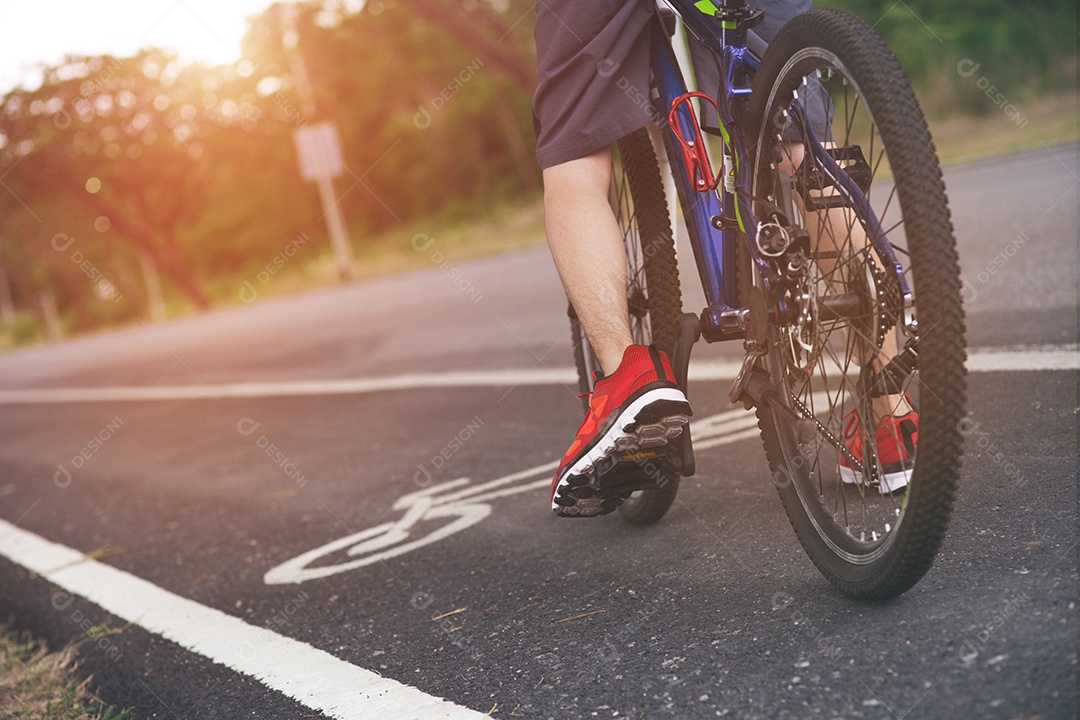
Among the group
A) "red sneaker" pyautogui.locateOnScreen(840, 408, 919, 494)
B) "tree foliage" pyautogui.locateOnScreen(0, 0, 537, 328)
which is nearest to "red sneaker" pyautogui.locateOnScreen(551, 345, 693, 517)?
→ "red sneaker" pyautogui.locateOnScreen(840, 408, 919, 494)

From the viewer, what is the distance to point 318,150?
24656mm

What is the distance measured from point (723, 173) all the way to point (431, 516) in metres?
1.73

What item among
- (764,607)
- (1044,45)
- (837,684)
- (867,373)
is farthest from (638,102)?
(1044,45)

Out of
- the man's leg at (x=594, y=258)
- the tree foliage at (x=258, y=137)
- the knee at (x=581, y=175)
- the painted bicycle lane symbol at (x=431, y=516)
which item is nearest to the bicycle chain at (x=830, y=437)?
the man's leg at (x=594, y=258)

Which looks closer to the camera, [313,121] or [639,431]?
[639,431]

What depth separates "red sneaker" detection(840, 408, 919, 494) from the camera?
205 cm

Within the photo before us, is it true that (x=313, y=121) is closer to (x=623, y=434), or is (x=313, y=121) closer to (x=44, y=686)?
(x=44, y=686)

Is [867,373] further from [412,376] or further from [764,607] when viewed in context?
[412,376]

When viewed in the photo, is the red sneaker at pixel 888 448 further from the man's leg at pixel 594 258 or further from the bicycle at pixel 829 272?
the man's leg at pixel 594 258

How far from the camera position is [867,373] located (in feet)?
7.08

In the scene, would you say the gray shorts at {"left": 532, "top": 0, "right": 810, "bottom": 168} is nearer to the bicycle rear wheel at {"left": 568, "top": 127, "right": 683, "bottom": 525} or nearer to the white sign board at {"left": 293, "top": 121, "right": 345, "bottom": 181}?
the bicycle rear wheel at {"left": 568, "top": 127, "right": 683, "bottom": 525}

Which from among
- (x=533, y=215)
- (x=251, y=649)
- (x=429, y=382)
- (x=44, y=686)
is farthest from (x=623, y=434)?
(x=533, y=215)

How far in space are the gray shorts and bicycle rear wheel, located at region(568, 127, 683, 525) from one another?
0.21 m

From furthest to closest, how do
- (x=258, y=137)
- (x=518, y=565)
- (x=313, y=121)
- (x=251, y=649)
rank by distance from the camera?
(x=258, y=137), (x=313, y=121), (x=518, y=565), (x=251, y=649)
